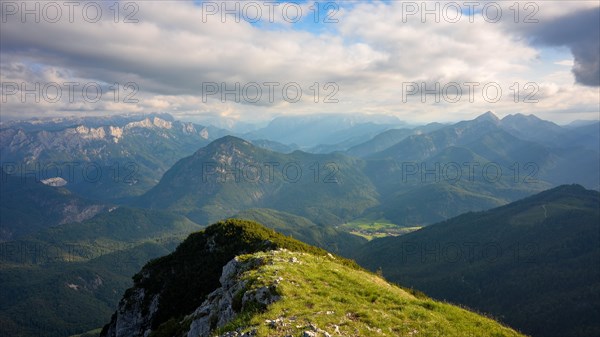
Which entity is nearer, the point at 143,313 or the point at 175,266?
the point at 143,313

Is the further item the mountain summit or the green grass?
the mountain summit

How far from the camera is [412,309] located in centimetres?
3122

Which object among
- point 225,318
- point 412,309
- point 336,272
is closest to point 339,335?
point 412,309

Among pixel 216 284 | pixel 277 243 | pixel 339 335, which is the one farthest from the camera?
pixel 277 243

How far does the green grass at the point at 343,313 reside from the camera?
85.5 feet

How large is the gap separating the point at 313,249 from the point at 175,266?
1161 inches

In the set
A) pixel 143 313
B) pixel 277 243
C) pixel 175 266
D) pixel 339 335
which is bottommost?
pixel 143 313

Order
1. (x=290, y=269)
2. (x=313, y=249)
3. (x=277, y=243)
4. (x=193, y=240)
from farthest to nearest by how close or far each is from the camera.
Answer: (x=193, y=240) → (x=313, y=249) → (x=277, y=243) → (x=290, y=269)

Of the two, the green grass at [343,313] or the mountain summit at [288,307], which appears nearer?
the green grass at [343,313]

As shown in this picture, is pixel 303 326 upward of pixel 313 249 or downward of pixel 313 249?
upward

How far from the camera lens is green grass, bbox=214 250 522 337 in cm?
2606

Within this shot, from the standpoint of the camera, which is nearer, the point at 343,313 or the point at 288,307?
the point at 343,313

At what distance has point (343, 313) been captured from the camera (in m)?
28.8

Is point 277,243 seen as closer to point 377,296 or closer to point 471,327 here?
point 377,296
